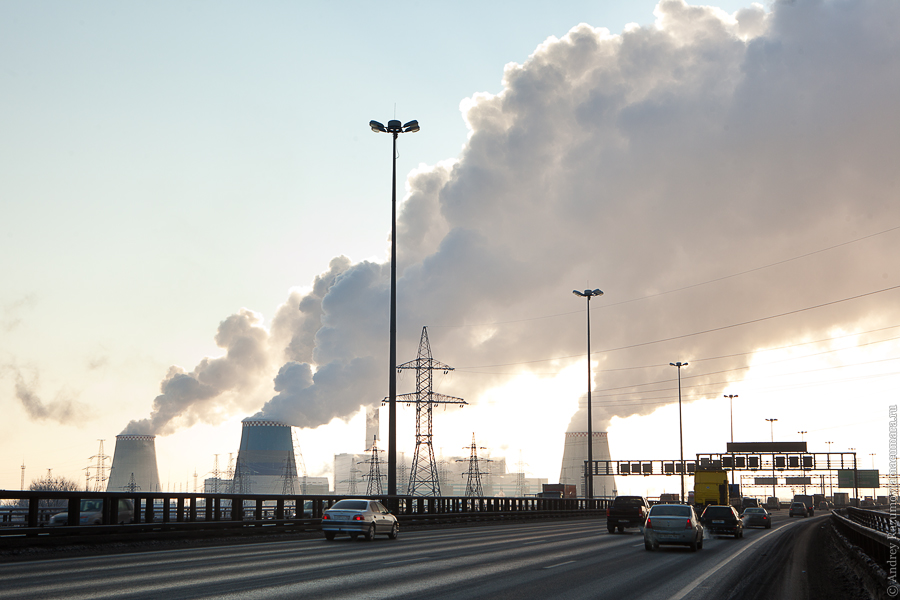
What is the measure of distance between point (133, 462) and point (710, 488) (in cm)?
13090

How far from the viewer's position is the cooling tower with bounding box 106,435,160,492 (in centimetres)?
15762

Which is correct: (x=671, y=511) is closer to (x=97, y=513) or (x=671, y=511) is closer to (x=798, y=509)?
(x=97, y=513)

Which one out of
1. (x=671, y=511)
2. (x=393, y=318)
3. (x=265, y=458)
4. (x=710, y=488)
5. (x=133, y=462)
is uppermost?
(x=393, y=318)

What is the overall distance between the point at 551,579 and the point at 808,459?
99981mm

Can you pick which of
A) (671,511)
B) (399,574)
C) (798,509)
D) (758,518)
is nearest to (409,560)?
(399,574)

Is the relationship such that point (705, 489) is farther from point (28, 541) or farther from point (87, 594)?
point (87, 594)

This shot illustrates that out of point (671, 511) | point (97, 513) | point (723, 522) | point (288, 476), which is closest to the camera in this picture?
point (671, 511)

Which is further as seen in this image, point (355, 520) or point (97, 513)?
point (97, 513)

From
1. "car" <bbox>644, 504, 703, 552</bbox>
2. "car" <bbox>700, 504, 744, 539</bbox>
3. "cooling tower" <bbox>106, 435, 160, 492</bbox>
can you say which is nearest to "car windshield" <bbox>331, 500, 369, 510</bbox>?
"car" <bbox>644, 504, 703, 552</bbox>

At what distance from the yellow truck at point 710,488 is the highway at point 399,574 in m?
30.5

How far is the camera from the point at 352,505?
2789 centimetres

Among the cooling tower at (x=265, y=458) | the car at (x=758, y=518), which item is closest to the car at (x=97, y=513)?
the car at (x=758, y=518)

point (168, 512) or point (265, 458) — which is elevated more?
point (168, 512)

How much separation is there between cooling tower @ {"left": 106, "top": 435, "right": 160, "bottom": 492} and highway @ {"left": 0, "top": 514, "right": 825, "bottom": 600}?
480 feet
